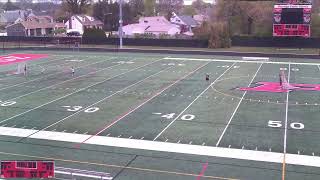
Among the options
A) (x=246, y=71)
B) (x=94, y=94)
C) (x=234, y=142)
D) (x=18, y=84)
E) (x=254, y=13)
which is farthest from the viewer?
(x=254, y=13)

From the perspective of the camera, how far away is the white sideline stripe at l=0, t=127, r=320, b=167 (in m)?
15.3

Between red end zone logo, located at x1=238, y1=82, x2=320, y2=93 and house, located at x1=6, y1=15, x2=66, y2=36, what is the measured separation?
71.5 metres

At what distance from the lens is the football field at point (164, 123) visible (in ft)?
48.3

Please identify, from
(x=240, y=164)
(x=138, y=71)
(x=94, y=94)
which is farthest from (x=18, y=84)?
(x=240, y=164)

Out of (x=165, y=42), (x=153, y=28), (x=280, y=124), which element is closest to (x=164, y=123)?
(x=280, y=124)

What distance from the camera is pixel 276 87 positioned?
1153 inches

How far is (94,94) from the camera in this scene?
27.2 meters

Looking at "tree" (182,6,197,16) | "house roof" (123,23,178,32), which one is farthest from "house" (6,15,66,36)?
"tree" (182,6,197,16)

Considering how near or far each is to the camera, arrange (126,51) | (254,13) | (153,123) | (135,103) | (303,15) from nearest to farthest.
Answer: (153,123) < (135,103) < (303,15) < (126,51) < (254,13)

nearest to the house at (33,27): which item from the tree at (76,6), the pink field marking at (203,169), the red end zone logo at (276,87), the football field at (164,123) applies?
the tree at (76,6)

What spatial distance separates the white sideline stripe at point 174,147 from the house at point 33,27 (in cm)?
7739

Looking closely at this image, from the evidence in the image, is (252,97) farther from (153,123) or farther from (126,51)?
(126,51)

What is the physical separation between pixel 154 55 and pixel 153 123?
31.9 m

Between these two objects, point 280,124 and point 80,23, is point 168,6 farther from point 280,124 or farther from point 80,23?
point 280,124
